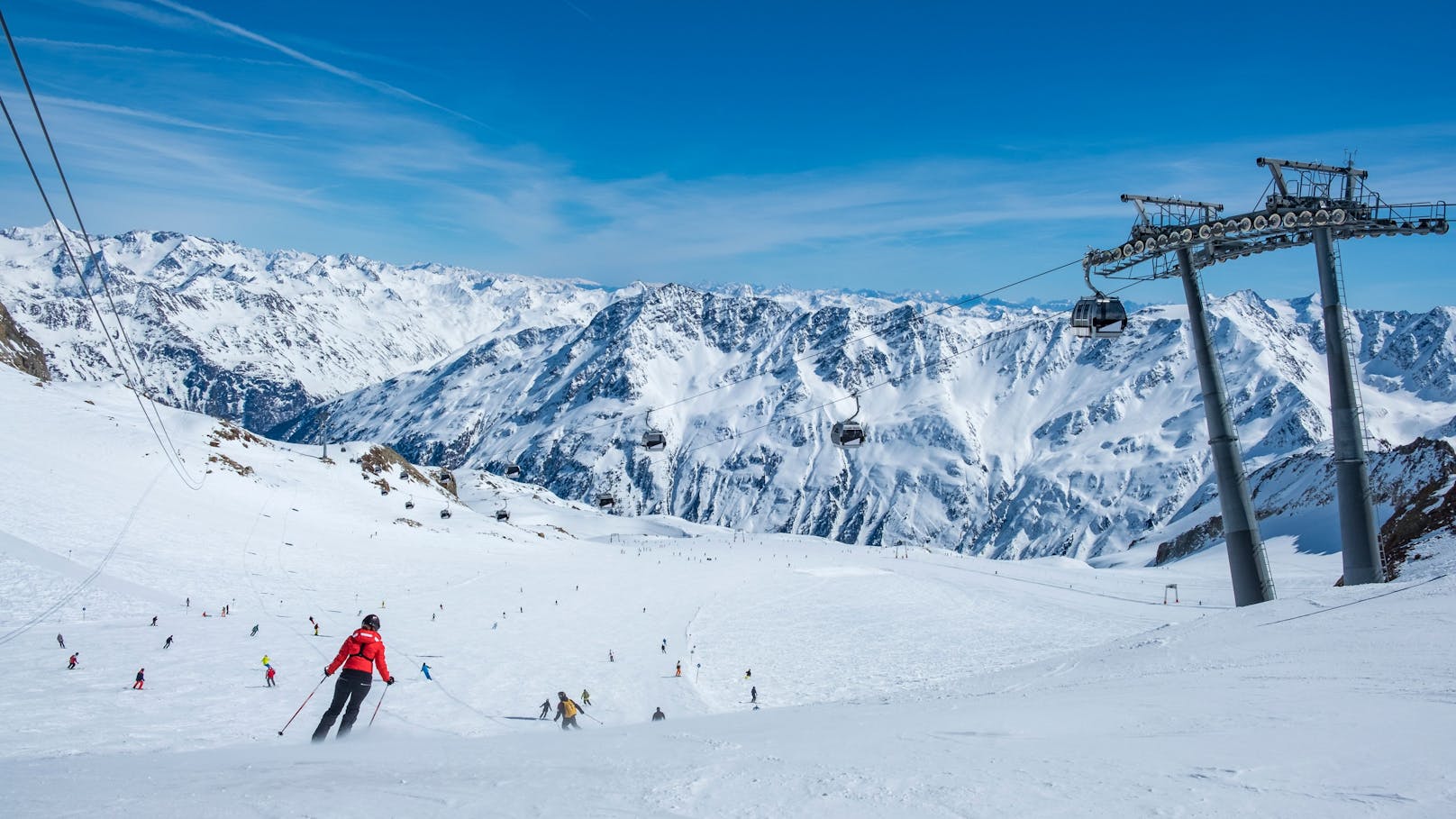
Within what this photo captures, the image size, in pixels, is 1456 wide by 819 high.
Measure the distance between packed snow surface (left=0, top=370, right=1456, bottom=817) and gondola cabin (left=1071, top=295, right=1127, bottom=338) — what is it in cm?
744

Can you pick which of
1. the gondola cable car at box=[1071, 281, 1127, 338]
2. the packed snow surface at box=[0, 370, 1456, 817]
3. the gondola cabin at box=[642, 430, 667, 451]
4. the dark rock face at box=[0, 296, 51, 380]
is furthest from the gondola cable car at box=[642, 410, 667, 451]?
the dark rock face at box=[0, 296, 51, 380]

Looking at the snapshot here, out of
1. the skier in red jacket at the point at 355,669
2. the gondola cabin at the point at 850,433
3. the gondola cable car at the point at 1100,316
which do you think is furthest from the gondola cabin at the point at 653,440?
the skier in red jacket at the point at 355,669

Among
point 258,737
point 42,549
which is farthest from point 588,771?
point 42,549

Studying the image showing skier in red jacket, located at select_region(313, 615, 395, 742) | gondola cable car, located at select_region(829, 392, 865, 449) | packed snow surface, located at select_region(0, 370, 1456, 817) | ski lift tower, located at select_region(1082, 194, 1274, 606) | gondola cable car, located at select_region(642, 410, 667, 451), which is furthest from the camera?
gondola cable car, located at select_region(642, 410, 667, 451)

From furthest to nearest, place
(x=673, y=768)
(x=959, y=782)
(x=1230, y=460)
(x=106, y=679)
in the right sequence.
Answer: (x=106, y=679) < (x=1230, y=460) < (x=673, y=768) < (x=959, y=782)

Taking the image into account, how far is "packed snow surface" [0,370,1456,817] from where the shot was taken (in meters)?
6.96

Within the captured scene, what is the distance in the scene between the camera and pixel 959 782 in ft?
22.9

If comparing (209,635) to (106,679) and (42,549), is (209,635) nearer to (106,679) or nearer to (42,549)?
(106,679)

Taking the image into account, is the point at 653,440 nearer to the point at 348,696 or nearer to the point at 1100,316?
the point at 1100,316

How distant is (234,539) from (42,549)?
1749 cm

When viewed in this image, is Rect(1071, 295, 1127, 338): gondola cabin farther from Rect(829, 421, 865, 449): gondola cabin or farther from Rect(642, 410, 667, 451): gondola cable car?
Rect(642, 410, 667, 451): gondola cable car

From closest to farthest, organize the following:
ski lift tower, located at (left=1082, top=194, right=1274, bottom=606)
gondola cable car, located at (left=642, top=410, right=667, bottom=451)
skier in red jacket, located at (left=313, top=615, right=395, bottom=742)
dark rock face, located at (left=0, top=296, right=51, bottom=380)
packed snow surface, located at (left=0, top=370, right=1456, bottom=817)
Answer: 1. packed snow surface, located at (left=0, top=370, right=1456, bottom=817)
2. skier in red jacket, located at (left=313, top=615, right=395, bottom=742)
3. ski lift tower, located at (left=1082, top=194, right=1274, bottom=606)
4. gondola cable car, located at (left=642, top=410, right=667, bottom=451)
5. dark rock face, located at (left=0, top=296, right=51, bottom=380)

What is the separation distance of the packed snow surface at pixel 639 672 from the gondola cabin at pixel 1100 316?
7.44 metres

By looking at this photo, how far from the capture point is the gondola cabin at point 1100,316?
70.2 feet
